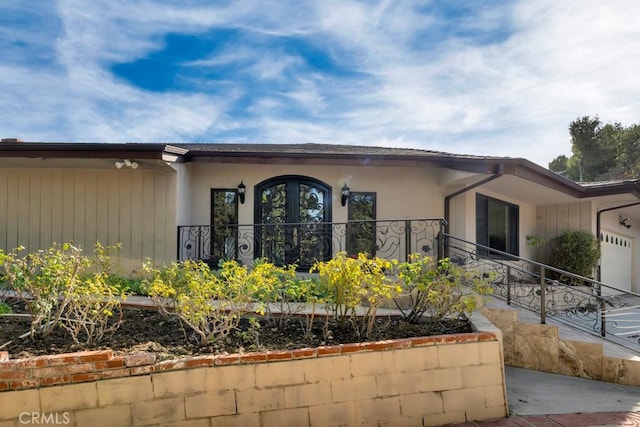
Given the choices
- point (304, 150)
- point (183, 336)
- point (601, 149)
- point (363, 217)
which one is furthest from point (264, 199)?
point (601, 149)

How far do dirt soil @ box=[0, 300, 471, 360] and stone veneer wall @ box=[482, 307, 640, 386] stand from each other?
4.14 ft

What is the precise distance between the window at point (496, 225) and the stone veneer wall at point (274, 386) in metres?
4.97

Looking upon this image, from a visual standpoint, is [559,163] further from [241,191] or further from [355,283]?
[355,283]

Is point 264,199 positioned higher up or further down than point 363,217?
higher up

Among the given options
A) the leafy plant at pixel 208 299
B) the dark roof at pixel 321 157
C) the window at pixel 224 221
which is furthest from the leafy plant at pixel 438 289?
the window at pixel 224 221

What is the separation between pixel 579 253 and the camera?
26.7 ft

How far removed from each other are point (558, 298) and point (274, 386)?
6795 mm

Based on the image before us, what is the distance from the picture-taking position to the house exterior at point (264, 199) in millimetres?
6707

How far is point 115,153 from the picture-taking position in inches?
238

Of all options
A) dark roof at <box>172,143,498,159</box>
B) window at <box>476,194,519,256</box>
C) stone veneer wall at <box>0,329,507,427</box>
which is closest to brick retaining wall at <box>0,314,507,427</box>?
stone veneer wall at <box>0,329,507,427</box>

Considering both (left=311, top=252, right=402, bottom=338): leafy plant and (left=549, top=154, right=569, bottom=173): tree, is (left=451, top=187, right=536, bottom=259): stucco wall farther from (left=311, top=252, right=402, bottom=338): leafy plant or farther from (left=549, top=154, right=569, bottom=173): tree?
(left=549, top=154, right=569, bottom=173): tree

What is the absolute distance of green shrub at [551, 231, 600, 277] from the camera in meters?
8.10

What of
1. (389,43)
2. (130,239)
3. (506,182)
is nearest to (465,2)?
(389,43)

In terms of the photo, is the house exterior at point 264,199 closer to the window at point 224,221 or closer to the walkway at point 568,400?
the window at point 224,221
